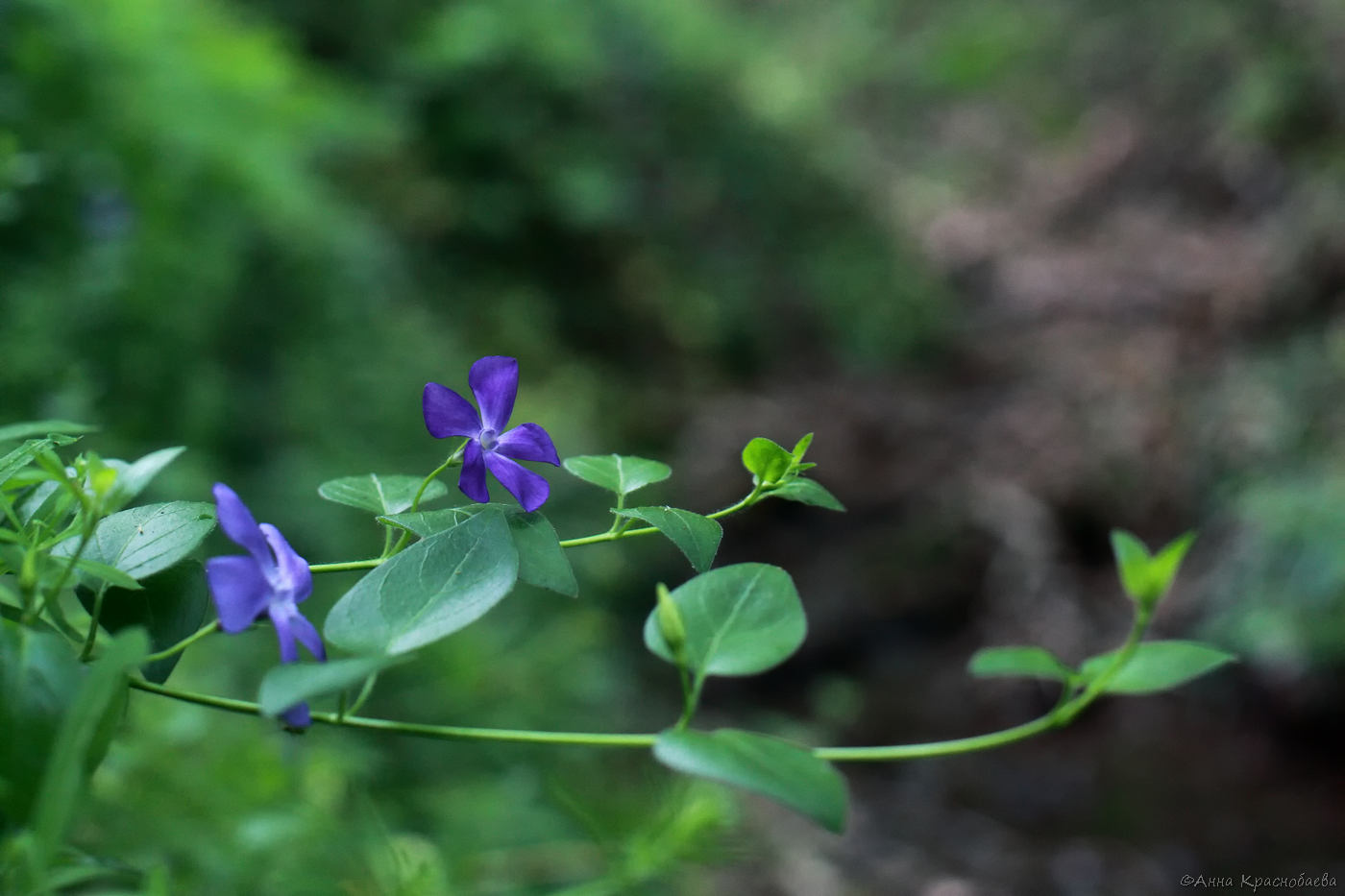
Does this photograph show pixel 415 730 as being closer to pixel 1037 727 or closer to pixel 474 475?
pixel 474 475

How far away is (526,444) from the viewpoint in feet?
1.22

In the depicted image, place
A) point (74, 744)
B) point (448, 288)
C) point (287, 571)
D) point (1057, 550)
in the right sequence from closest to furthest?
1. point (74, 744)
2. point (287, 571)
3. point (448, 288)
4. point (1057, 550)

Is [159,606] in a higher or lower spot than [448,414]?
lower

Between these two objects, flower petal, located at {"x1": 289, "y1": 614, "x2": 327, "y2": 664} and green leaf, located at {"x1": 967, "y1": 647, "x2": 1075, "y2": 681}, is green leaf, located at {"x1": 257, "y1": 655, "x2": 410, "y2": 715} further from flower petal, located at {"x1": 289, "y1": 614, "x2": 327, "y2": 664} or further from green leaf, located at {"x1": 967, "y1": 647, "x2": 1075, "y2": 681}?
green leaf, located at {"x1": 967, "y1": 647, "x2": 1075, "y2": 681}

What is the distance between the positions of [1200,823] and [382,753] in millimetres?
1604

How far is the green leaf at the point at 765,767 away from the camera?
0.80 feet

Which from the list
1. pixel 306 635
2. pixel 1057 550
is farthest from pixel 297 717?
pixel 1057 550

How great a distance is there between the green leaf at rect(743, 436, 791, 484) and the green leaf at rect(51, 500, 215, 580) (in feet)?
0.58

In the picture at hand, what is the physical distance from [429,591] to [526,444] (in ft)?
0.29

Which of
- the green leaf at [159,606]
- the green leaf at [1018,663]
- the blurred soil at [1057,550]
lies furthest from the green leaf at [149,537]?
the blurred soil at [1057,550]

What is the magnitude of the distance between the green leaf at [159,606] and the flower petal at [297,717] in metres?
0.05

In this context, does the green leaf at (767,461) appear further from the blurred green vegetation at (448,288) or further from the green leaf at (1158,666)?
the blurred green vegetation at (448,288)

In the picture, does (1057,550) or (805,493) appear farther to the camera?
(1057,550)

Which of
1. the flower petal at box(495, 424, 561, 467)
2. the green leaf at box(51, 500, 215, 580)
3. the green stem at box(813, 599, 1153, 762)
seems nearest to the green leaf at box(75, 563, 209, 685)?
the green leaf at box(51, 500, 215, 580)
